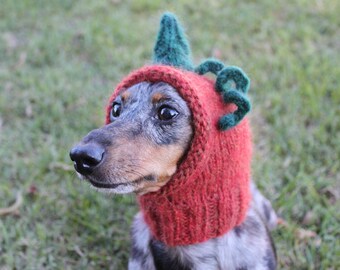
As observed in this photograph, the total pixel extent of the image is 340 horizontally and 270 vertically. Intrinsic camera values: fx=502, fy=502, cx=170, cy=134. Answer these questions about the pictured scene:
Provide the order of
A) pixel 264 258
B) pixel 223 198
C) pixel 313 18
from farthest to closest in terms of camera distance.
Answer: pixel 313 18 < pixel 264 258 < pixel 223 198

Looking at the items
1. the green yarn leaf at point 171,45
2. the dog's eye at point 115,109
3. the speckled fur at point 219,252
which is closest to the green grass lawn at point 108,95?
the speckled fur at point 219,252

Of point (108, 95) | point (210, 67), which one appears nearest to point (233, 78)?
point (210, 67)

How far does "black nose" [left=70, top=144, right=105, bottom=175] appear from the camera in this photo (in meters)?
1.89

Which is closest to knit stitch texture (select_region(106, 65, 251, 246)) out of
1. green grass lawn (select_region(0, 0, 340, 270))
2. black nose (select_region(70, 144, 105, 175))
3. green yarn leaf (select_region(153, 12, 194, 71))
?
green yarn leaf (select_region(153, 12, 194, 71))

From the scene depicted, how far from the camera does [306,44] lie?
4.69 m

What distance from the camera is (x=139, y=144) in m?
2.02

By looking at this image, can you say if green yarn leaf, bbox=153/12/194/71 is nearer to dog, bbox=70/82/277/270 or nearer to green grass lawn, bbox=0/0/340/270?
dog, bbox=70/82/277/270

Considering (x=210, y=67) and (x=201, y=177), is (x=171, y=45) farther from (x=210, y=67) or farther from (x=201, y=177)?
(x=201, y=177)

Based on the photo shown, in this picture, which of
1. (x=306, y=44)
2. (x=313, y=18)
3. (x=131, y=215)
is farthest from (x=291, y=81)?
(x=131, y=215)

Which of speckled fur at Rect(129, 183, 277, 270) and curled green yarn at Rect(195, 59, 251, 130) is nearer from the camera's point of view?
curled green yarn at Rect(195, 59, 251, 130)

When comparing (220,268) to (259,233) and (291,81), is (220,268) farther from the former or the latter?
(291,81)

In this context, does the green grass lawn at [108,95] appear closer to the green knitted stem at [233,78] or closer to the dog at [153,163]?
the dog at [153,163]

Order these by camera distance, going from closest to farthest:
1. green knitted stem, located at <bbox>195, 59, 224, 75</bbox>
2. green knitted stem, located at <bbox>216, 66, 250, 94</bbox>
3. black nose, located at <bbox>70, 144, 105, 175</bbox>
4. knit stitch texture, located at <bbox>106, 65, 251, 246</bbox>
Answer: black nose, located at <bbox>70, 144, 105, 175</bbox>
knit stitch texture, located at <bbox>106, 65, 251, 246</bbox>
green knitted stem, located at <bbox>216, 66, 250, 94</bbox>
green knitted stem, located at <bbox>195, 59, 224, 75</bbox>

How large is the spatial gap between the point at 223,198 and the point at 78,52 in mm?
3028
